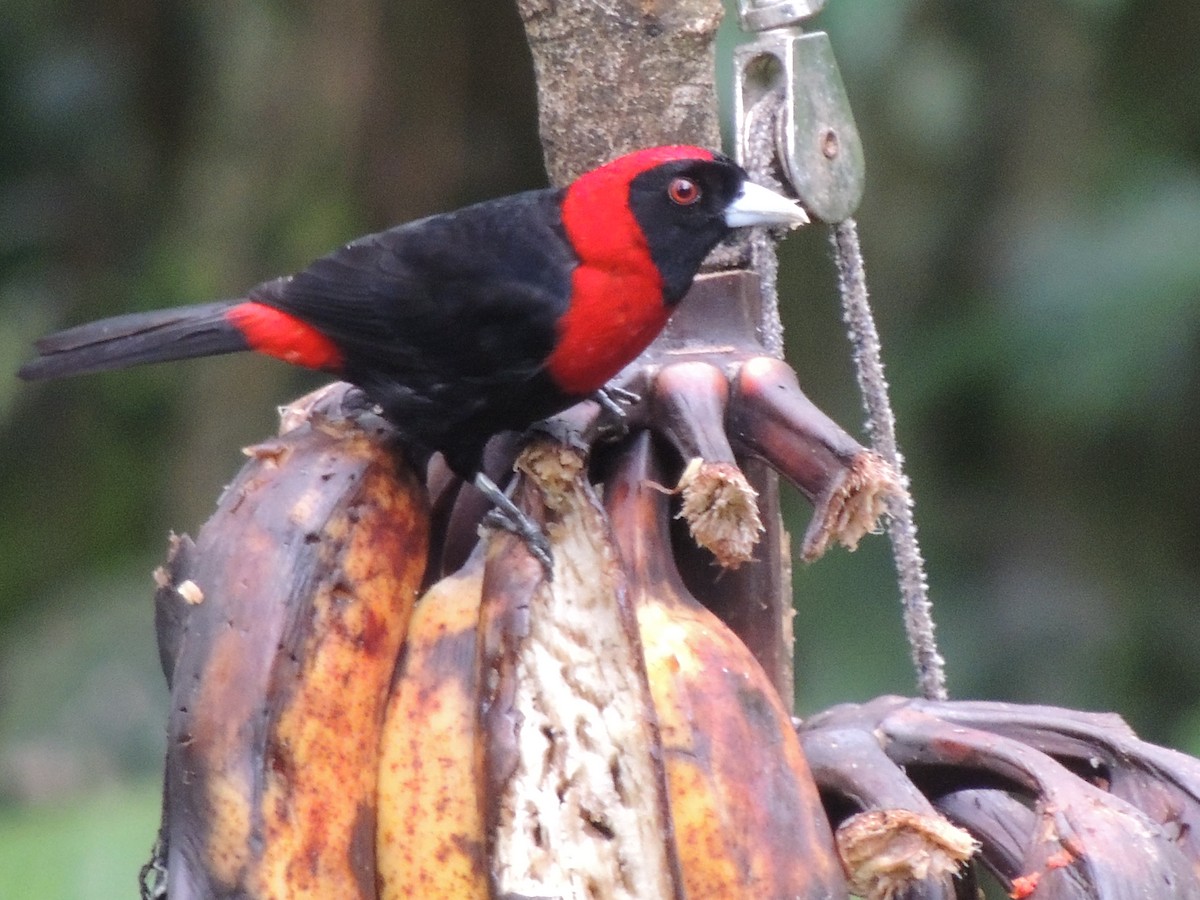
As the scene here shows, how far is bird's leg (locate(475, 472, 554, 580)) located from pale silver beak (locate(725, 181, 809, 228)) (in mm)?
341

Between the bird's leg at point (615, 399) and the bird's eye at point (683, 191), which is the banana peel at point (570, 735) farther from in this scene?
the bird's eye at point (683, 191)

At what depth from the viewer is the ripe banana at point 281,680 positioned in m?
1.12

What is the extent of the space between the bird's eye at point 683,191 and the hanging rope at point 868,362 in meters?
0.07

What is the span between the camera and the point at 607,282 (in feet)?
5.64

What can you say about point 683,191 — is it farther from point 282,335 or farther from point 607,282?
point 282,335

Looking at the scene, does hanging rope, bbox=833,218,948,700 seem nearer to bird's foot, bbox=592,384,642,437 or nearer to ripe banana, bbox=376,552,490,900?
bird's foot, bbox=592,384,642,437

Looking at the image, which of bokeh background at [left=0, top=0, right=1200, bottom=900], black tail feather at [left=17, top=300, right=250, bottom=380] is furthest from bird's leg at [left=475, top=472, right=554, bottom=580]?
bokeh background at [left=0, top=0, right=1200, bottom=900]

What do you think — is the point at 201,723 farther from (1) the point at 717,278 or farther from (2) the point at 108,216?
(2) the point at 108,216

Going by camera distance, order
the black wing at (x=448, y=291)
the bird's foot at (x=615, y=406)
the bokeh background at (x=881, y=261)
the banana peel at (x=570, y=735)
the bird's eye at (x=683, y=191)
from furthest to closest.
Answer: the bokeh background at (x=881, y=261) → the black wing at (x=448, y=291) → the bird's eye at (x=683, y=191) → the bird's foot at (x=615, y=406) → the banana peel at (x=570, y=735)

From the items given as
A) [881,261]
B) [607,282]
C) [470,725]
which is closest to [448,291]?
[607,282]

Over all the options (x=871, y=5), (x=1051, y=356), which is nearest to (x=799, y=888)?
(x=871, y=5)

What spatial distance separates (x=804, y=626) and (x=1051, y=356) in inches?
29.6

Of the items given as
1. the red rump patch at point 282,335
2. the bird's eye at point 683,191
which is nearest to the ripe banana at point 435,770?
the bird's eye at point 683,191

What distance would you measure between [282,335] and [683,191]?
0.52 m
